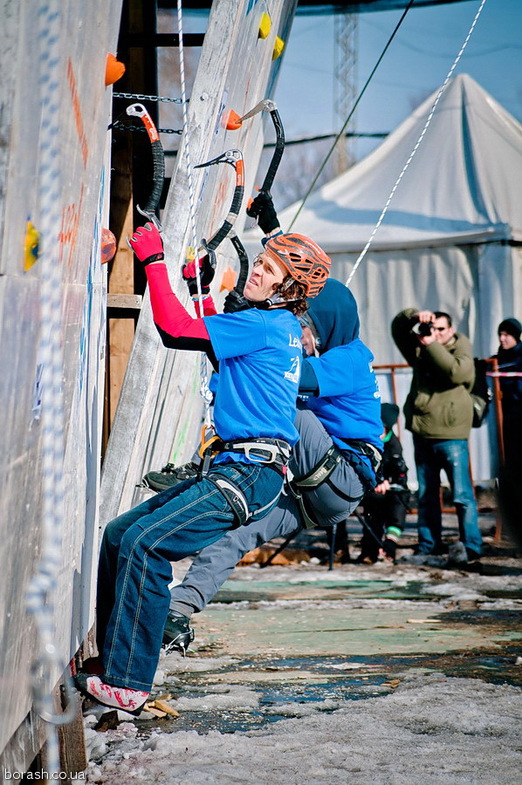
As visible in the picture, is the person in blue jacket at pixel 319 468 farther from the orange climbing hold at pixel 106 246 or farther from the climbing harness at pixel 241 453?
the orange climbing hold at pixel 106 246

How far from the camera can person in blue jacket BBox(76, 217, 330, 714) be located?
3.45 metres

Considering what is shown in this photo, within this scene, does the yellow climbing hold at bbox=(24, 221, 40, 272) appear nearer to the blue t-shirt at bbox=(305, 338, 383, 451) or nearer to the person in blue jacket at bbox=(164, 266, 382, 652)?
the person in blue jacket at bbox=(164, 266, 382, 652)

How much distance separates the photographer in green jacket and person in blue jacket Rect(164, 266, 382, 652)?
374cm

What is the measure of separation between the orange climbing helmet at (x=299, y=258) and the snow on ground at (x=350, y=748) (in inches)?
70.4

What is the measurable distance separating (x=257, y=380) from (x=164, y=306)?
0.49 metres

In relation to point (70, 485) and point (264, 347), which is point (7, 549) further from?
point (264, 347)

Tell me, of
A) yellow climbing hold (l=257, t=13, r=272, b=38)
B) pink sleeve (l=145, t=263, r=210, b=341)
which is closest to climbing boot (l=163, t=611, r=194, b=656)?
pink sleeve (l=145, t=263, r=210, b=341)

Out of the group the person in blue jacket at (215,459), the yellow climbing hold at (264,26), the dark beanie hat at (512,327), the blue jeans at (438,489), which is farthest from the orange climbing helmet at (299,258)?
the dark beanie hat at (512,327)

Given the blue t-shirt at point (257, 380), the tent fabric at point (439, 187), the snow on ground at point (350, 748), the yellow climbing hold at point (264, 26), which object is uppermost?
A: the tent fabric at point (439, 187)

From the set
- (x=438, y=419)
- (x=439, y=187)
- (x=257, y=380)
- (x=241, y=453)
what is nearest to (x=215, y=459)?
(x=241, y=453)

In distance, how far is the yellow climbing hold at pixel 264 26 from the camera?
5466mm

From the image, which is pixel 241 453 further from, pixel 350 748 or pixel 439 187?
pixel 439 187

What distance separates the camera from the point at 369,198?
12.8 meters

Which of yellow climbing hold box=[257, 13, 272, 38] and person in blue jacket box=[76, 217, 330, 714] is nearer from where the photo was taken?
person in blue jacket box=[76, 217, 330, 714]
